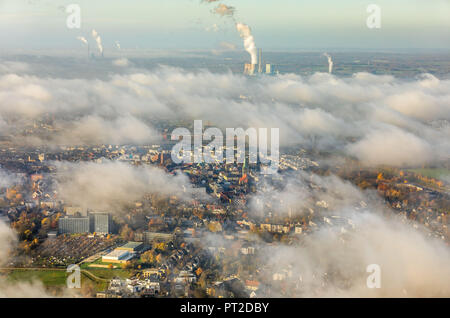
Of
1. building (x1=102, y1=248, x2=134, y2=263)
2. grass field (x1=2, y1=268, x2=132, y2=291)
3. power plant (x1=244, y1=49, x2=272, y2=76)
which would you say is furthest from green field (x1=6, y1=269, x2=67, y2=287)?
power plant (x1=244, y1=49, x2=272, y2=76)

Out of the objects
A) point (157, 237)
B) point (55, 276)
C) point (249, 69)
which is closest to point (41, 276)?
point (55, 276)

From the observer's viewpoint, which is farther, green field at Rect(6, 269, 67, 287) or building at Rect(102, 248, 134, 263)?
building at Rect(102, 248, 134, 263)

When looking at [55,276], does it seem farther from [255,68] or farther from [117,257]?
[255,68]

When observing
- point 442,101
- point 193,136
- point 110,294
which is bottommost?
point 110,294

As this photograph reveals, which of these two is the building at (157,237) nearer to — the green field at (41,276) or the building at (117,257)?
the building at (117,257)

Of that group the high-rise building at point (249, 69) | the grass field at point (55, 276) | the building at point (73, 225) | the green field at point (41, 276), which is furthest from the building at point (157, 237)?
the high-rise building at point (249, 69)

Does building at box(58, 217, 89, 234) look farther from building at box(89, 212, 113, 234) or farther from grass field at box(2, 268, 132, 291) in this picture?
grass field at box(2, 268, 132, 291)
